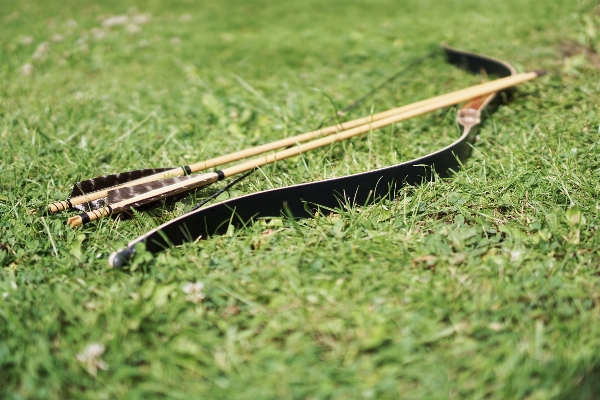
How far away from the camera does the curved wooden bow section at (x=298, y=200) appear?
1.63m

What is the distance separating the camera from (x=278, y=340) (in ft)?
4.34

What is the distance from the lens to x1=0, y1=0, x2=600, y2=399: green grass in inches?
48.2

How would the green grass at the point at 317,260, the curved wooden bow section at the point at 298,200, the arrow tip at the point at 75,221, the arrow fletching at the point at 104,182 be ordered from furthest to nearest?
the arrow fletching at the point at 104,182
the arrow tip at the point at 75,221
the curved wooden bow section at the point at 298,200
the green grass at the point at 317,260

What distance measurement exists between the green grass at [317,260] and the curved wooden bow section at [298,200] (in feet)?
0.16

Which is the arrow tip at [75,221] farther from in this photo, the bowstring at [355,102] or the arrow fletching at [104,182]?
the bowstring at [355,102]

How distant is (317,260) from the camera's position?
157cm

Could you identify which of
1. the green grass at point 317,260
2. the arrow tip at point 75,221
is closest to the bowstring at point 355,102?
the green grass at point 317,260

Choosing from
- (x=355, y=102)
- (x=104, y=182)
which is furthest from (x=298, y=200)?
(x=355, y=102)

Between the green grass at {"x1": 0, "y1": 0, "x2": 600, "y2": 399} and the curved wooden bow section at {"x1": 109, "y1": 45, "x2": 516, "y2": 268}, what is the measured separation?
48 millimetres

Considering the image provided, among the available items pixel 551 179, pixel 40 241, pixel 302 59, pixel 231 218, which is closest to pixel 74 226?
pixel 40 241

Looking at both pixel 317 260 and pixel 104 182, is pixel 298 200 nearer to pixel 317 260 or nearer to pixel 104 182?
pixel 317 260

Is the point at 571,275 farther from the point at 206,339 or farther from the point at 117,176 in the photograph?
the point at 117,176

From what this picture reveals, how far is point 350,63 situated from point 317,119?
1.09 meters

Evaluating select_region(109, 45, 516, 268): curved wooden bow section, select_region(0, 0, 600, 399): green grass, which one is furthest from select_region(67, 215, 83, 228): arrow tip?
select_region(109, 45, 516, 268): curved wooden bow section
